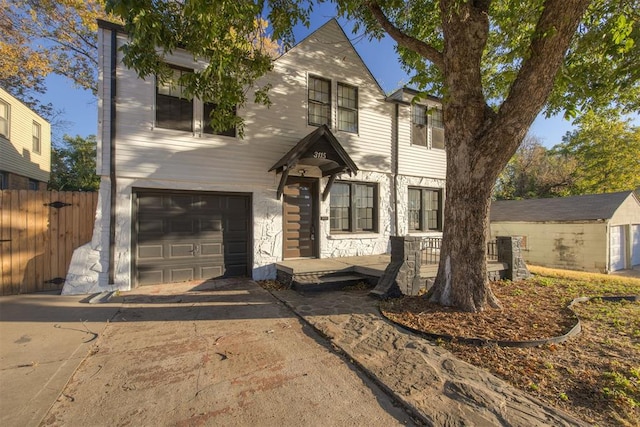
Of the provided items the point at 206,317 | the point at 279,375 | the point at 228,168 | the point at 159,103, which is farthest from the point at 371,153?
the point at 279,375

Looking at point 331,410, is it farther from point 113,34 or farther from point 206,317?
point 113,34

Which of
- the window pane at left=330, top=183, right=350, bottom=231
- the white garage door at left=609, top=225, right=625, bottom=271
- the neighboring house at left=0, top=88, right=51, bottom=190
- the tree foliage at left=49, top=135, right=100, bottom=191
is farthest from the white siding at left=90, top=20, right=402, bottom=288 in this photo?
the tree foliage at left=49, top=135, right=100, bottom=191

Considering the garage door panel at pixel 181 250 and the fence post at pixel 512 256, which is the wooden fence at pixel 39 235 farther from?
the fence post at pixel 512 256

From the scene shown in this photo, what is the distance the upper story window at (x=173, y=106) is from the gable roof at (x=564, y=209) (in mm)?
20124

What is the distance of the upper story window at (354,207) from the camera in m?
8.90

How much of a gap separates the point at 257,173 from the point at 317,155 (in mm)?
1760

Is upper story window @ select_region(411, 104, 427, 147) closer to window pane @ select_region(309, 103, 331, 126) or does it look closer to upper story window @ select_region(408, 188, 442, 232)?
upper story window @ select_region(408, 188, 442, 232)

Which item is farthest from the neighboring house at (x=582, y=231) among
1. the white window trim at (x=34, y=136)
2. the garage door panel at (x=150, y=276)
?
the white window trim at (x=34, y=136)

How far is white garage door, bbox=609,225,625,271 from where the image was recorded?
15.5 meters

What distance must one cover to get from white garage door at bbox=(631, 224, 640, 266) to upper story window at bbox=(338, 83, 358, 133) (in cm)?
2063

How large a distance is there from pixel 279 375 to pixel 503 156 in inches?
179

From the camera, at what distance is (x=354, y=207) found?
9.07 m

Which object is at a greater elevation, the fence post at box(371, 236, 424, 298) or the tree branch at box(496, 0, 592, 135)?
the tree branch at box(496, 0, 592, 135)

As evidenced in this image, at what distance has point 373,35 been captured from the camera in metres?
7.15
